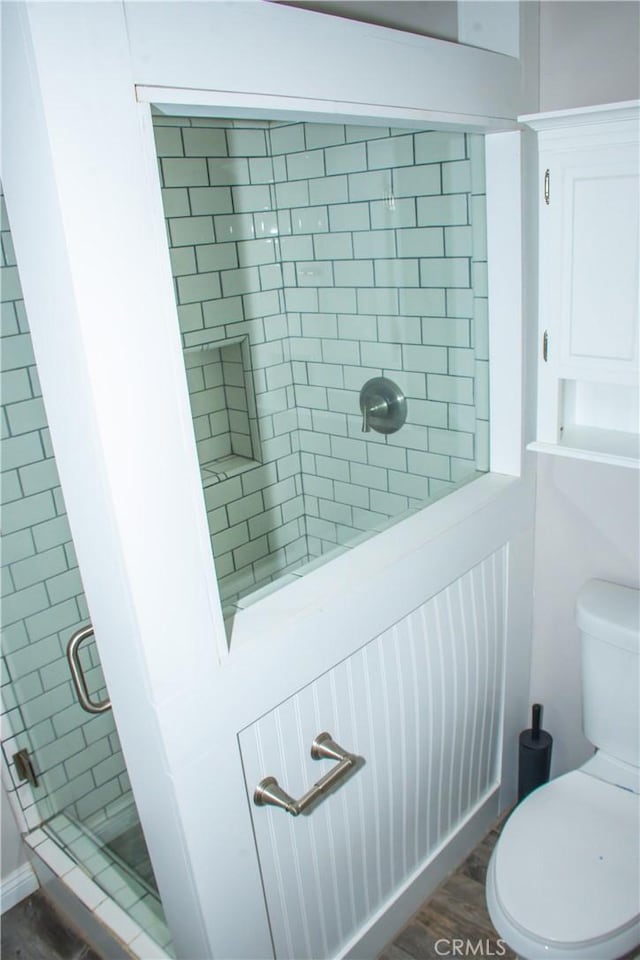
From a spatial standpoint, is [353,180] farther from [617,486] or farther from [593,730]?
[593,730]

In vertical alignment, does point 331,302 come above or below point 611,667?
above

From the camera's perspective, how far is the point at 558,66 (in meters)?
1.61

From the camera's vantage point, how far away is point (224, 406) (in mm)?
1973

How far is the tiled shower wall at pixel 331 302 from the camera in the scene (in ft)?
5.85

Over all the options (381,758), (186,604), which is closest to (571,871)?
(381,758)

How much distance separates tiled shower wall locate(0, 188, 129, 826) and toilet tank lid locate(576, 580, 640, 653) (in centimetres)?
131

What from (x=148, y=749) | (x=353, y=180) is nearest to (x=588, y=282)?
(x=353, y=180)

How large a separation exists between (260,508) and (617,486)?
95 centimetres

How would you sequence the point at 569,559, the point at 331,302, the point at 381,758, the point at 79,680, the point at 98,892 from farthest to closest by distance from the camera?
the point at 331,302, the point at 569,559, the point at 98,892, the point at 381,758, the point at 79,680

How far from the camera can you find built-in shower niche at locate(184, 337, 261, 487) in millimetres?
1769

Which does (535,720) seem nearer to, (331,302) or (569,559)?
(569,559)

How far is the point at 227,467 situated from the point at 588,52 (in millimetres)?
1302

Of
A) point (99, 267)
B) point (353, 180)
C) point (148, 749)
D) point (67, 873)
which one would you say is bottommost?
point (67, 873)

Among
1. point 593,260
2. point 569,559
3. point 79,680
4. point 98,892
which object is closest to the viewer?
point 79,680
